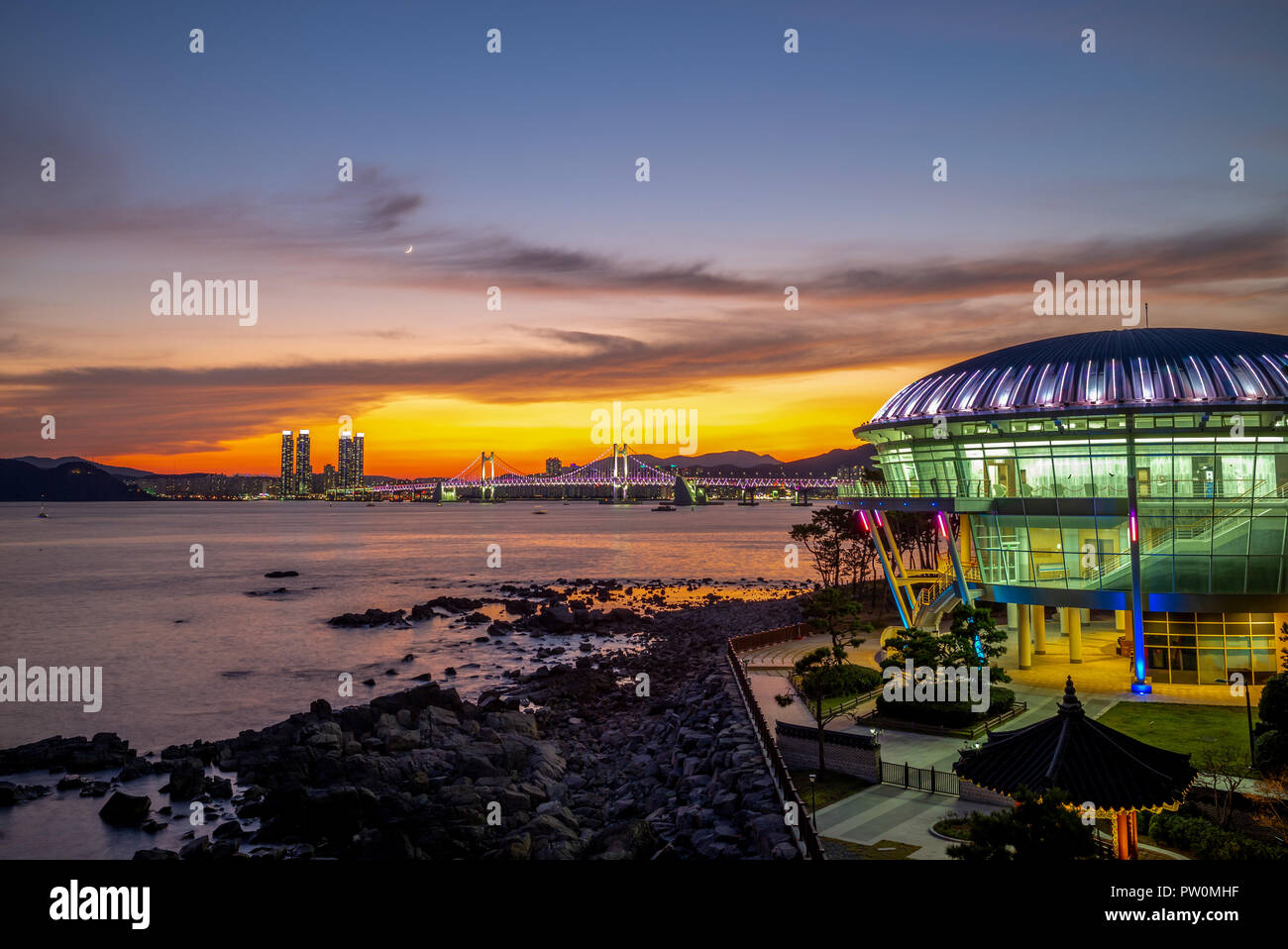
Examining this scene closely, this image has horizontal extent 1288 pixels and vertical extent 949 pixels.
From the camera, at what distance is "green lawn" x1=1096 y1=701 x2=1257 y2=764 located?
2405 cm

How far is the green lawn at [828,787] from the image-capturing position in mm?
21141

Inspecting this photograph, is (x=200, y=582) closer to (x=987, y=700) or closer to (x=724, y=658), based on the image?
(x=724, y=658)

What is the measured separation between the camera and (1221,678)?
31.5 metres

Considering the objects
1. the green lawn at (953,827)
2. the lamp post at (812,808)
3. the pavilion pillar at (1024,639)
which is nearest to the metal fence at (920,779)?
the green lawn at (953,827)

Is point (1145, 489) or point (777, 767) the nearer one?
point (777, 767)

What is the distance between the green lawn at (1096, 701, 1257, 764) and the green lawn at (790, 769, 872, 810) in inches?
336

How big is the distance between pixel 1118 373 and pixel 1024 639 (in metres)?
11.2

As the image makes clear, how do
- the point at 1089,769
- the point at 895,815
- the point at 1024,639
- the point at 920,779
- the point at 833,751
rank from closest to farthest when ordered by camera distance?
the point at 1089,769
the point at 895,815
the point at 920,779
the point at 833,751
the point at 1024,639

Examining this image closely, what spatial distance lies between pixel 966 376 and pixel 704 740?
20.7 meters

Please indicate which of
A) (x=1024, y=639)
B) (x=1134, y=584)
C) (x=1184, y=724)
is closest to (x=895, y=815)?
(x=1184, y=724)

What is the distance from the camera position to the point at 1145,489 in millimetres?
32969

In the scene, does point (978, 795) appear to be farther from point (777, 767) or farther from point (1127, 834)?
point (1127, 834)

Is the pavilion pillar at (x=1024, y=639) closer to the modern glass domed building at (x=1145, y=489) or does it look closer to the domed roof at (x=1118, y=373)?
the modern glass domed building at (x=1145, y=489)
